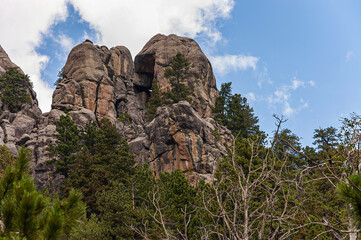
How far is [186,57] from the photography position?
52.2m

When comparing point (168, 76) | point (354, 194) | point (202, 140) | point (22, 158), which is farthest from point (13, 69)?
point (354, 194)

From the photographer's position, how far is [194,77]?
4838 cm

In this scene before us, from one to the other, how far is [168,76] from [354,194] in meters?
44.0

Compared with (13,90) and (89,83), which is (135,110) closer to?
(89,83)

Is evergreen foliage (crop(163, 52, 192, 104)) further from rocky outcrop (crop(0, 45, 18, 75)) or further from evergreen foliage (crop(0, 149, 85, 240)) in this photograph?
evergreen foliage (crop(0, 149, 85, 240))

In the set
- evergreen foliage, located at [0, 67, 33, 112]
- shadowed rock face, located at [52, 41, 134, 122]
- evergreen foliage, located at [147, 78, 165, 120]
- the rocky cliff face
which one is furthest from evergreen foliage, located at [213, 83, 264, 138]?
evergreen foliage, located at [0, 67, 33, 112]

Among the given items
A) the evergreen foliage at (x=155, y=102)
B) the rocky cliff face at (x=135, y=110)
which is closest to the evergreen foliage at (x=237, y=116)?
the rocky cliff face at (x=135, y=110)

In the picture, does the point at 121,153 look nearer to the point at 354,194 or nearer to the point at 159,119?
the point at 159,119

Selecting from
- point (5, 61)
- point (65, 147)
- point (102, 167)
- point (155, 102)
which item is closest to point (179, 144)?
point (102, 167)

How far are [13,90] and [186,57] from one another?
2799 centimetres

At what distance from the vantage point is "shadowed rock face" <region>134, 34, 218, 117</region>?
47.0 m

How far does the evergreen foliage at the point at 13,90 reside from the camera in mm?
40500

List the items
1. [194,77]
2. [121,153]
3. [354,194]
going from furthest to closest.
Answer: [194,77] → [121,153] → [354,194]

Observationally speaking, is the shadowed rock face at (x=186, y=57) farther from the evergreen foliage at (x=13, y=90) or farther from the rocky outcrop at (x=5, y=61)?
the rocky outcrop at (x=5, y=61)
